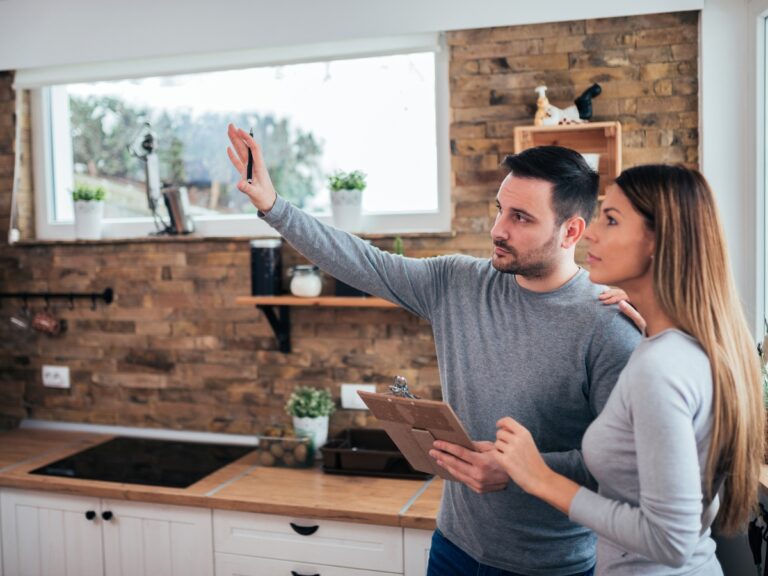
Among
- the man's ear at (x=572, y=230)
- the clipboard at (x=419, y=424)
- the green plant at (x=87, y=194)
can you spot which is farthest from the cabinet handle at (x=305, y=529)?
the green plant at (x=87, y=194)

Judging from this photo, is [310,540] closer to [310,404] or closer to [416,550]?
[416,550]

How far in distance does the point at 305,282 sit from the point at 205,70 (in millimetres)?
967

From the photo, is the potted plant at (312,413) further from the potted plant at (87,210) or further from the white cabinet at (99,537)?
the potted plant at (87,210)

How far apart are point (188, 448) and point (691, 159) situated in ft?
7.09

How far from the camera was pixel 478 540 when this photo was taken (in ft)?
5.63

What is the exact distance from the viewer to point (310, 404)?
9.70 ft

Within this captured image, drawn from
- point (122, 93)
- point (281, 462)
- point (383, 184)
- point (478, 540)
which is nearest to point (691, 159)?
point (383, 184)

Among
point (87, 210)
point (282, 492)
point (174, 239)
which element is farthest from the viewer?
point (87, 210)

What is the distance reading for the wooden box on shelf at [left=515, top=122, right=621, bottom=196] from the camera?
2.55m

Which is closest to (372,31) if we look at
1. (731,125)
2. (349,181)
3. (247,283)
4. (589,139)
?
(349,181)

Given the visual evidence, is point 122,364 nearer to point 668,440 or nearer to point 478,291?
point 478,291

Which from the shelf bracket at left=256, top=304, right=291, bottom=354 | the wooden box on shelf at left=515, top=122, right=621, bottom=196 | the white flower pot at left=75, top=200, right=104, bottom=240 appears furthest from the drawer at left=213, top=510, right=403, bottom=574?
the white flower pot at left=75, top=200, right=104, bottom=240

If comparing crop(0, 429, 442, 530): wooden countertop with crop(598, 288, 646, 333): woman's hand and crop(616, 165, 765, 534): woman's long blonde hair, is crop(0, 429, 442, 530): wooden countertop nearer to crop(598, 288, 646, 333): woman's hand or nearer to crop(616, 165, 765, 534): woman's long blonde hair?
crop(598, 288, 646, 333): woman's hand

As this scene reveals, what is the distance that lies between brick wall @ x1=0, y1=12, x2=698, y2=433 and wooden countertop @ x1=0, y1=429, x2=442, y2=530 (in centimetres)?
36
